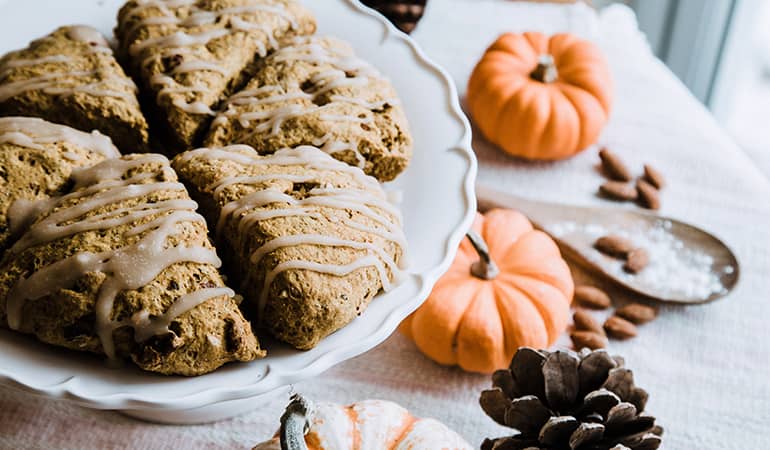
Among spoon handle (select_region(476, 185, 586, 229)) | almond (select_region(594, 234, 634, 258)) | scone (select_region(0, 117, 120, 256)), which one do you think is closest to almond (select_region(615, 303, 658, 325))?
almond (select_region(594, 234, 634, 258))

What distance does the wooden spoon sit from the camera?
1.65m

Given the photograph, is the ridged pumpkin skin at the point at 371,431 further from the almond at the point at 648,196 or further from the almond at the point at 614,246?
the almond at the point at 648,196

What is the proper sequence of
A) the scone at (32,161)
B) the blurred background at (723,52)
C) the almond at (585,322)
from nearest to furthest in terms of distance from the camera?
the scone at (32,161)
the almond at (585,322)
the blurred background at (723,52)

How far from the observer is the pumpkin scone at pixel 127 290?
3.48ft

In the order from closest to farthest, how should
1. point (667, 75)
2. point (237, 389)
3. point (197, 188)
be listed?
point (237, 389) → point (197, 188) → point (667, 75)

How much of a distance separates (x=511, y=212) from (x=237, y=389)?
31.4 inches

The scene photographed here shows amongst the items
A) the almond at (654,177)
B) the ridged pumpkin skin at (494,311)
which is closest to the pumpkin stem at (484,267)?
the ridged pumpkin skin at (494,311)

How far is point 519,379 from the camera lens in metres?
1.33

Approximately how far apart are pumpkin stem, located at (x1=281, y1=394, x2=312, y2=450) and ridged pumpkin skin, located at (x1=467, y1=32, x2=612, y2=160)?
Answer: 0.97 metres

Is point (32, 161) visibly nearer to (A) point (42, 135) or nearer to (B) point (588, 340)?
(A) point (42, 135)

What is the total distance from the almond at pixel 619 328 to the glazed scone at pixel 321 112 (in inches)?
20.5

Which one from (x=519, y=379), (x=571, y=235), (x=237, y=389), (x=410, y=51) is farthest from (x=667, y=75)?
(x=237, y=389)

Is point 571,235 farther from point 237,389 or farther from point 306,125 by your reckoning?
point 237,389

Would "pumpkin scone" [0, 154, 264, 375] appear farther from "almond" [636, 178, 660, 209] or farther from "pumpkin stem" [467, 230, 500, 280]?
"almond" [636, 178, 660, 209]
